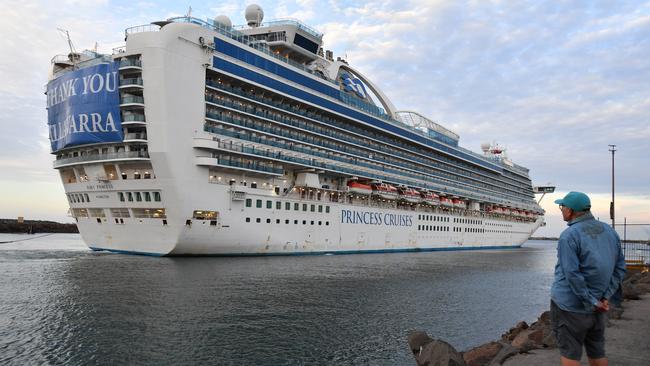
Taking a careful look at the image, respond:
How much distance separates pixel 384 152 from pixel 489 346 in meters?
50.0

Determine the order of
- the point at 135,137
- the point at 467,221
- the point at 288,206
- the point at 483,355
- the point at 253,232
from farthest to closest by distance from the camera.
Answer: the point at 467,221, the point at 288,206, the point at 253,232, the point at 135,137, the point at 483,355

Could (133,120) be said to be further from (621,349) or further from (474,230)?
(474,230)

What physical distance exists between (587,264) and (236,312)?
13.8 meters

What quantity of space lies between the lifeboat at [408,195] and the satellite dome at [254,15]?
86.9 ft

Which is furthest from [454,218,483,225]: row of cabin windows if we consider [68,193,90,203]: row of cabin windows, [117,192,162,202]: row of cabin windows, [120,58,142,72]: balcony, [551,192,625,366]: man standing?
[551,192,625,366]: man standing

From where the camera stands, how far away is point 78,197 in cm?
4009

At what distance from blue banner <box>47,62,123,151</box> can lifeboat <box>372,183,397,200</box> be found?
29.5m

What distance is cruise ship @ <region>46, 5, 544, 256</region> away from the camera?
3484 cm

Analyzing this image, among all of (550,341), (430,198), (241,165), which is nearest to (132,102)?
(241,165)

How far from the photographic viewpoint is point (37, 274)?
27062 millimetres

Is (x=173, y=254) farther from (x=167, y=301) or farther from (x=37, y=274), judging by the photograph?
(x=167, y=301)

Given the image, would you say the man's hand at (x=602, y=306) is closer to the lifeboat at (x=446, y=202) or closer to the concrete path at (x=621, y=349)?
the concrete path at (x=621, y=349)

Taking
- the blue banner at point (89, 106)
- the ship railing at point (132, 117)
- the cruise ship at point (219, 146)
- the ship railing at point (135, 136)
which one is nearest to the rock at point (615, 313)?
the cruise ship at point (219, 146)

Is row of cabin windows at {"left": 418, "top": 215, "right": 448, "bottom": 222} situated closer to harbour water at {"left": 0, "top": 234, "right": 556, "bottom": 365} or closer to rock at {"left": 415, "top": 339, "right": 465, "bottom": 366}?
harbour water at {"left": 0, "top": 234, "right": 556, "bottom": 365}
